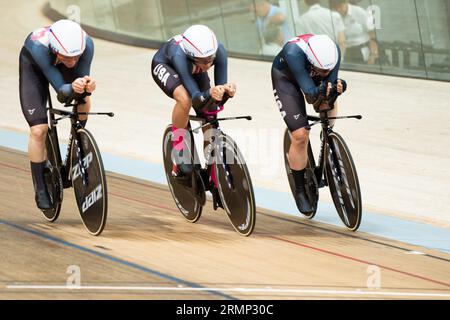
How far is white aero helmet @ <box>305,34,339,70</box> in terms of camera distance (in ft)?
19.9

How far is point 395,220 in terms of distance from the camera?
7.00 meters

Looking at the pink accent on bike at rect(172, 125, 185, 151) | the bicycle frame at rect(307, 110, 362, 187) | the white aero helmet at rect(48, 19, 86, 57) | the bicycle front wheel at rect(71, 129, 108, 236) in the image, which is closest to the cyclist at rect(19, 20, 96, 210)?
the white aero helmet at rect(48, 19, 86, 57)

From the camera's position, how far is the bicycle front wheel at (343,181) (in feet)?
20.6

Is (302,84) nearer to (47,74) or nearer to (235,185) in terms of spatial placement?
(235,185)

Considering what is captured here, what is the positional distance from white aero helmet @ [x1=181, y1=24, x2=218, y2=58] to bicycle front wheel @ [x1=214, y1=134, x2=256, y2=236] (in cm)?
48

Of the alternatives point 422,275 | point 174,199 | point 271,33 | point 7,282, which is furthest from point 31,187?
point 271,33

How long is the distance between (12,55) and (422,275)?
9855mm

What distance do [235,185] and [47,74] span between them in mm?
1223

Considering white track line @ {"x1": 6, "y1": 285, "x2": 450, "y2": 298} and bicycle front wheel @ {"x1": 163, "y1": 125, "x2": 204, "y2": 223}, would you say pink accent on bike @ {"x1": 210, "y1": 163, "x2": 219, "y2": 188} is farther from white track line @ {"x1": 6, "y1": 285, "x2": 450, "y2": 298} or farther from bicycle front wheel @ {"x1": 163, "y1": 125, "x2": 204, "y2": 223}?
white track line @ {"x1": 6, "y1": 285, "x2": 450, "y2": 298}

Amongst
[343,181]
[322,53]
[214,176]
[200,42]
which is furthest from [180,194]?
[322,53]

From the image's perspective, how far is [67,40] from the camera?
580cm

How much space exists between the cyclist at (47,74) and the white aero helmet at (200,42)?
22.3 inches
